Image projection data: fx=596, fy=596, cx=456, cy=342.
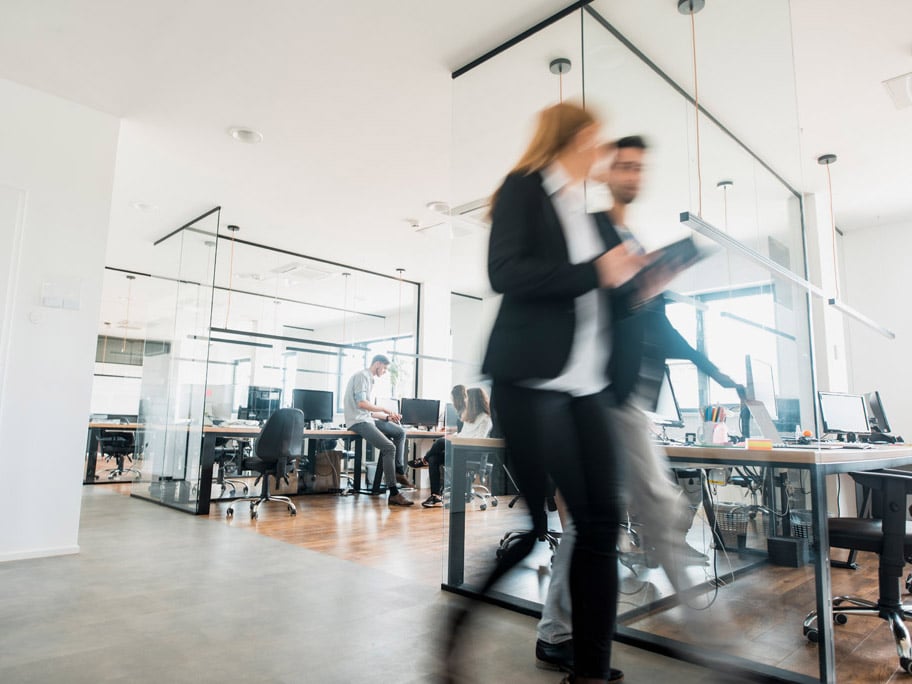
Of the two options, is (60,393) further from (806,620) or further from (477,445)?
(806,620)

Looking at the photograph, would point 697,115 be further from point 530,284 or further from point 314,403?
point 314,403

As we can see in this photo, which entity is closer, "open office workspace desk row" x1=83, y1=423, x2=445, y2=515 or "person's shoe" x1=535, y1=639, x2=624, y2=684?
"person's shoe" x1=535, y1=639, x2=624, y2=684

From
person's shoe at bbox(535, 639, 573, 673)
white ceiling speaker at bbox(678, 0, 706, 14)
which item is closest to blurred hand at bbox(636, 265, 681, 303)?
person's shoe at bbox(535, 639, 573, 673)

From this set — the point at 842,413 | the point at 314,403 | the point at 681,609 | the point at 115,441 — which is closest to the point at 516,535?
the point at 681,609

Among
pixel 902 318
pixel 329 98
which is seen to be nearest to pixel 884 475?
pixel 329 98

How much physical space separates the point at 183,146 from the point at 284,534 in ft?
9.98

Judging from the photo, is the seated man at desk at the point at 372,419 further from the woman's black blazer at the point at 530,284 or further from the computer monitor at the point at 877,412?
the woman's black blazer at the point at 530,284

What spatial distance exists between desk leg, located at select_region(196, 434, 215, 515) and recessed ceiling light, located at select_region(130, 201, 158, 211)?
2358 mm

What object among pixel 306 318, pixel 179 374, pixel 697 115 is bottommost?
pixel 179 374

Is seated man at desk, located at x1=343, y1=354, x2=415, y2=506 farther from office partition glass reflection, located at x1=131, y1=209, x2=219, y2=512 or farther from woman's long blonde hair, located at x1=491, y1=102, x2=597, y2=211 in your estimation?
woman's long blonde hair, located at x1=491, y1=102, x2=597, y2=211

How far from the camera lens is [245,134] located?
14.4 feet

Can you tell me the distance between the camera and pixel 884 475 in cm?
213

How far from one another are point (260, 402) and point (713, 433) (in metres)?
6.18

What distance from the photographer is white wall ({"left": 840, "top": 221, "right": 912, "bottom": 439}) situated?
5.73 m
